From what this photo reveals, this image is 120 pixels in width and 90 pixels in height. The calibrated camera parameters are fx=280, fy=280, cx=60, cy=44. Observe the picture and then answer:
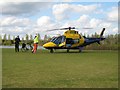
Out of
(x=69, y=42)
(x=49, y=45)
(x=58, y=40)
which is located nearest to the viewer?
(x=49, y=45)

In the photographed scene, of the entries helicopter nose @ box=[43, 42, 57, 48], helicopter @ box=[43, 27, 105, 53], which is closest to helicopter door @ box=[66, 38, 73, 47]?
helicopter @ box=[43, 27, 105, 53]

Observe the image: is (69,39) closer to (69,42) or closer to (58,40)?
(69,42)

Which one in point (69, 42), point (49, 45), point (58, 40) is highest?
point (58, 40)

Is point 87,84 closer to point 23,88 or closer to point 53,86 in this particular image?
point 53,86

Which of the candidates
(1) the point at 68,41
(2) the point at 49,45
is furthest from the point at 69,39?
(2) the point at 49,45

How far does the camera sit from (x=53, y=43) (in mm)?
29375

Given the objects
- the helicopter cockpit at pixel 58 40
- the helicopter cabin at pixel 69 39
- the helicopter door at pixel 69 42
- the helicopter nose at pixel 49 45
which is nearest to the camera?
the helicopter nose at pixel 49 45

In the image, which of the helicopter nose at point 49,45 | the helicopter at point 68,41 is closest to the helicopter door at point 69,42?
the helicopter at point 68,41

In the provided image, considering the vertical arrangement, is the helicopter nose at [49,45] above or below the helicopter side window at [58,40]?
below

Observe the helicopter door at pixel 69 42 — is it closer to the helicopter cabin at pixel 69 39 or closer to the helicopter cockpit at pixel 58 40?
the helicopter cabin at pixel 69 39

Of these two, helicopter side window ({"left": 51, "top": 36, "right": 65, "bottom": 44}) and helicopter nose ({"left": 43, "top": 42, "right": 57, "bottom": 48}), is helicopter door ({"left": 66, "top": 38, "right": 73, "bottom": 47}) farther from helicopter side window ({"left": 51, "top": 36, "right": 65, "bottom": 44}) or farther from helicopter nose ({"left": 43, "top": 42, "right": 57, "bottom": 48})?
helicopter nose ({"left": 43, "top": 42, "right": 57, "bottom": 48})

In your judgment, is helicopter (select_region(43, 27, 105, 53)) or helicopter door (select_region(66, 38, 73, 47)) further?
helicopter door (select_region(66, 38, 73, 47))

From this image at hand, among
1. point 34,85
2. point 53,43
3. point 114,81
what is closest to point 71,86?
point 34,85

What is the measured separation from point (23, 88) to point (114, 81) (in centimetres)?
293
